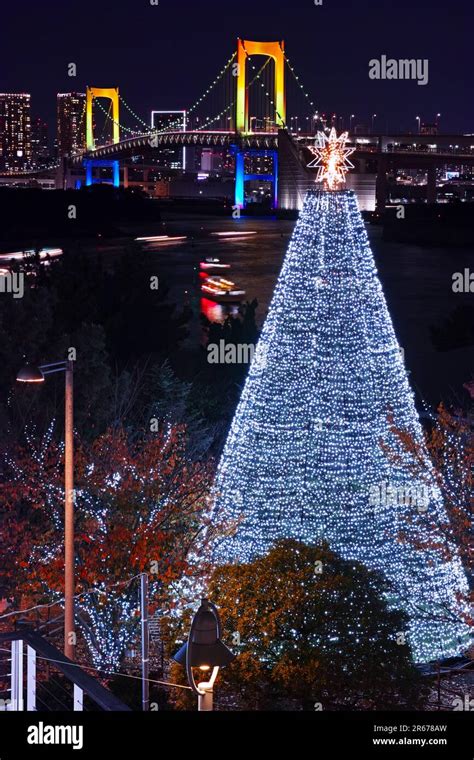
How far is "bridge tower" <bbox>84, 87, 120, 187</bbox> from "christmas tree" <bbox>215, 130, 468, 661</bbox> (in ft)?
199

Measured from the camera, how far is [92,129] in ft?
245

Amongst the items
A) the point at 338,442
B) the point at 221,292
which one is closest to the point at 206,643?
the point at 338,442

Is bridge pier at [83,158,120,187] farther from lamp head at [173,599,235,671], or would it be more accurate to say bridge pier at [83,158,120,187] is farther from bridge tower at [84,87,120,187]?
lamp head at [173,599,235,671]

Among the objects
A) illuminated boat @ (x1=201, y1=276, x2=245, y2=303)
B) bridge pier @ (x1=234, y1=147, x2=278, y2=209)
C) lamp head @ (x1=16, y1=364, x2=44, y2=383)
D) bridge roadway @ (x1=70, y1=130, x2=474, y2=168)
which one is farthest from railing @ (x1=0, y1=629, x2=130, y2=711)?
bridge pier @ (x1=234, y1=147, x2=278, y2=209)

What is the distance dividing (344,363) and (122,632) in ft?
8.48

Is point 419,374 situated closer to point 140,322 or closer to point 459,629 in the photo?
point 140,322

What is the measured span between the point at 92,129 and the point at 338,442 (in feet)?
226

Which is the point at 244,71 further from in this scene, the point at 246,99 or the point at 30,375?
the point at 30,375

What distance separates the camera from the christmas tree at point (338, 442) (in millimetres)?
8586

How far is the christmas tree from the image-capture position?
8.59 m

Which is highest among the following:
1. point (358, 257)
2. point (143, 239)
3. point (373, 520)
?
point (143, 239)

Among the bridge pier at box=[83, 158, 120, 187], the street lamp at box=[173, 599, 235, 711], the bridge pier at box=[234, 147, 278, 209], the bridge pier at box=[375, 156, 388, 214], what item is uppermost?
the bridge pier at box=[83, 158, 120, 187]

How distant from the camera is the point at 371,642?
7.14m

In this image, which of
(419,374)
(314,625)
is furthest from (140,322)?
(314,625)
